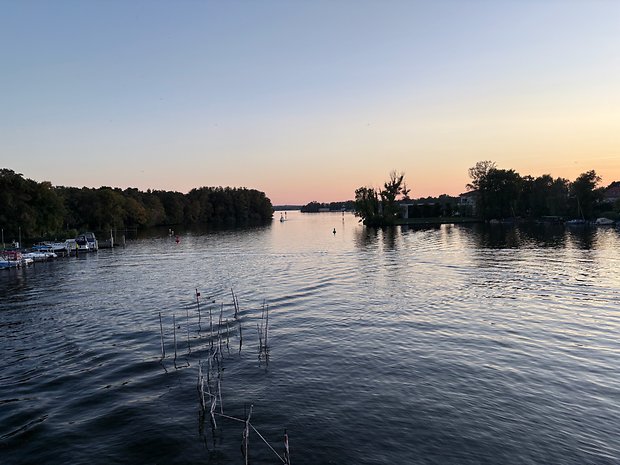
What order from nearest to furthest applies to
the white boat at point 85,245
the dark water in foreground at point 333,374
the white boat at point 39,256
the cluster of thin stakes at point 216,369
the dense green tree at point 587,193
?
the cluster of thin stakes at point 216,369
the dark water in foreground at point 333,374
the white boat at point 39,256
the white boat at point 85,245
the dense green tree at point 587,193

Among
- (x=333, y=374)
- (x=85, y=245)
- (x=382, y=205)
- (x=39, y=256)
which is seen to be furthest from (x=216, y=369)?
(x=382, y=205)

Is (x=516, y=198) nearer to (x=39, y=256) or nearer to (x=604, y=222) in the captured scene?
(x=604, y=222)

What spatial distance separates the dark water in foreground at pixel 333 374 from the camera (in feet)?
49.0

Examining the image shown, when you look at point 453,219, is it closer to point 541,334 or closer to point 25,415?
point 541,334

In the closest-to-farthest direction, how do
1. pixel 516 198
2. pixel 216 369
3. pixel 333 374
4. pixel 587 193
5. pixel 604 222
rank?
pixel 333 374 → pixel 216 369 → pixel 604 222 → pixel 587 193 → pixel 516 198

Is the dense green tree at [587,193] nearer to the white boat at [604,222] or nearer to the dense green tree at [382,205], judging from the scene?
the white boat at [604,222]

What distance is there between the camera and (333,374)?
840 inches

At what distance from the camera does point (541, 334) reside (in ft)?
90.2

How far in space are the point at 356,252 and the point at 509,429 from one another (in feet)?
221

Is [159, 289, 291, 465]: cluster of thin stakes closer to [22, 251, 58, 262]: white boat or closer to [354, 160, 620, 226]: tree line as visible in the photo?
[22, 251, 58, 262]: white boat

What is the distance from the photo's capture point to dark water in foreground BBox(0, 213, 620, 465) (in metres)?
14.9

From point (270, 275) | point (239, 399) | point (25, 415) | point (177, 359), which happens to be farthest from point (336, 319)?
point (270, 275)

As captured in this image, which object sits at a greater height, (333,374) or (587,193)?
(587,193)

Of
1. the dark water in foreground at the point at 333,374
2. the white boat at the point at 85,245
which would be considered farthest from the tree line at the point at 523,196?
the white boat at the point at 85,245
